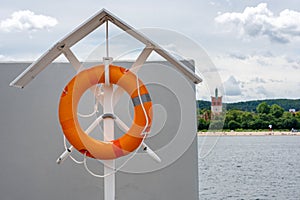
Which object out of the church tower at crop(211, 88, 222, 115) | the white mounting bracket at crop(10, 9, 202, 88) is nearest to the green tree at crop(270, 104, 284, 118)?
the church tower at crop(211, 88, 222, 115)

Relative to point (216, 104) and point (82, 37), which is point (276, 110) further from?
point (82, 37)

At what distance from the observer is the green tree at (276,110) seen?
706cm

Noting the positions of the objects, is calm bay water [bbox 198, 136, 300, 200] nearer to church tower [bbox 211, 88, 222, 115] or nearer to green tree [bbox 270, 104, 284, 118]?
green tree [bbox 270, 104, 284, 118]

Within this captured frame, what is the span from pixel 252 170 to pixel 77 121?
352 inches

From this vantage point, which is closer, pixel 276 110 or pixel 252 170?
pixel 276 110

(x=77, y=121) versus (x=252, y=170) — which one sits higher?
(x=77, y=121)

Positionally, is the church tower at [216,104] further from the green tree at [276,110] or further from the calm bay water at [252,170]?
the green tree at [276,110]

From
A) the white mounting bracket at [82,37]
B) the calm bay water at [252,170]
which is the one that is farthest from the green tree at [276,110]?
the white mounting bracket at [82,37]

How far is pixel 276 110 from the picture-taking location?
23.4 feet

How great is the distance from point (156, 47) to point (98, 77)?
0.31 m

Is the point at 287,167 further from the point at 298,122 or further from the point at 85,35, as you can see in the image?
the point at 85,35

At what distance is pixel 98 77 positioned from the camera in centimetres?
239

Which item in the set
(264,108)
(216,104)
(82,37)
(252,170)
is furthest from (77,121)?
(252,170)

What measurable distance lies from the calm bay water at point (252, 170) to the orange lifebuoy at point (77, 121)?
13.2 ft
